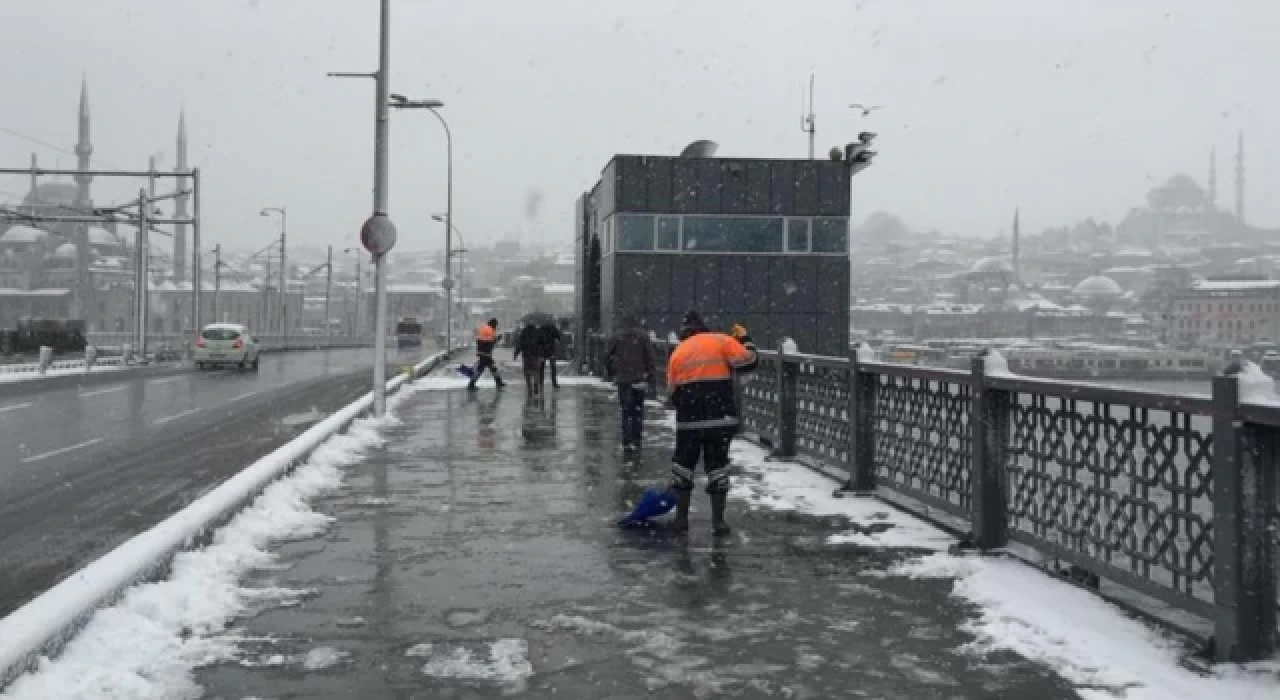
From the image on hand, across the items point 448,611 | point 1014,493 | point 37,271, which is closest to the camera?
point 448,611

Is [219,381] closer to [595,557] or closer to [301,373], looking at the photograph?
[301,373]

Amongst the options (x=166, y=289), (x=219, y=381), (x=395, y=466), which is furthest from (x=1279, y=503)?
(x=166, y=289)

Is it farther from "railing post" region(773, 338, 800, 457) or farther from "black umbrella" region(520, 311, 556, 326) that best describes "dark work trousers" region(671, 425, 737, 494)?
"black umbrella" region(520, 311, 556, 326)

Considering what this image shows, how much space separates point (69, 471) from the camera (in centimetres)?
1255

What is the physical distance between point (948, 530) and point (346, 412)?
10.5 metres

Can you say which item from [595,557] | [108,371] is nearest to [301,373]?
[108,371]

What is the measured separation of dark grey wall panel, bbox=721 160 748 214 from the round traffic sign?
16.1 metres

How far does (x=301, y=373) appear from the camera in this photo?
38.1m

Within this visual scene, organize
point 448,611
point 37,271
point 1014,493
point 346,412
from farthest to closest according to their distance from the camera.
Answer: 1. point 37,271
2. point 346,412
3. point 1014,493
4. point 448,611

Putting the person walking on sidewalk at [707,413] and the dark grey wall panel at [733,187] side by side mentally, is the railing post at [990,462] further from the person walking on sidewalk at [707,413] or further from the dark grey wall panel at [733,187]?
the dark grey wall panel at [733,187]

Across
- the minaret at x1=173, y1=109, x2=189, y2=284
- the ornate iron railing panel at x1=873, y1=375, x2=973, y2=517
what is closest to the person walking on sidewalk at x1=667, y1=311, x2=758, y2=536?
the ornate iron railing panel at x1=873, y1=375, x2=973, y2=517

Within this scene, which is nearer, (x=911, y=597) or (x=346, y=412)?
(x=911, y=597)

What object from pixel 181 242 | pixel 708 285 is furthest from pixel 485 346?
pixel 181 242

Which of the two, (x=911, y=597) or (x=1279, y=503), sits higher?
(x=1279, y=503)
